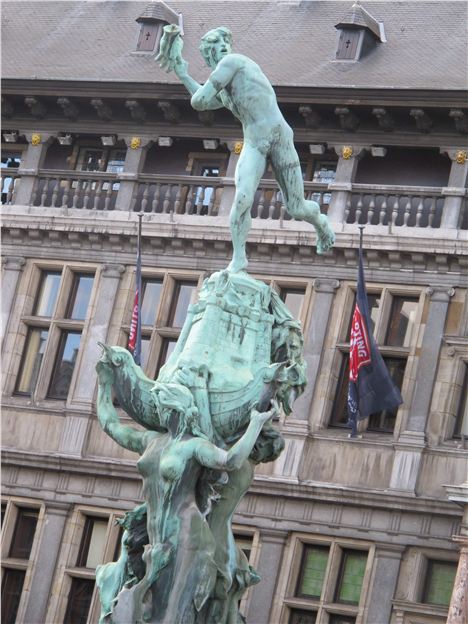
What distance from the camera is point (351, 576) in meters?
35.4

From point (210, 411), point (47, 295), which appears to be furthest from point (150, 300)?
point (210, 411)

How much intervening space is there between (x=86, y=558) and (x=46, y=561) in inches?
26.9

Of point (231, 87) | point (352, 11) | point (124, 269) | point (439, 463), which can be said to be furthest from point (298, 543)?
point (231, 87)

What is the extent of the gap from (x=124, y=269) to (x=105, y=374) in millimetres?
21415

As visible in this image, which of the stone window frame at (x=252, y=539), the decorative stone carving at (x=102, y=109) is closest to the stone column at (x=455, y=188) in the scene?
the stone window frame at (x=252, y=539)

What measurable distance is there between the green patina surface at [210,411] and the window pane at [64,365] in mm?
20275

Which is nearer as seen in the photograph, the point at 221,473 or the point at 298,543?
the point at 221,473

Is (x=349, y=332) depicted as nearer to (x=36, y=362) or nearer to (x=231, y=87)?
(x=36, y=362)

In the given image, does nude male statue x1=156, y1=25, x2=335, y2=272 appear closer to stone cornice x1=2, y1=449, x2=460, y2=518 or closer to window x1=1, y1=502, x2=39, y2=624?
stone cornice x1=2, y1=449, x2=460, y2=518

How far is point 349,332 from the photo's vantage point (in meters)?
36.6

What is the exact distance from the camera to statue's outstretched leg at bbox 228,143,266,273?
18641mm

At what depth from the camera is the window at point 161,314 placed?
124 feet

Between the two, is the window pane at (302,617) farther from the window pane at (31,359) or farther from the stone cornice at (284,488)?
the window pane at (31,359)

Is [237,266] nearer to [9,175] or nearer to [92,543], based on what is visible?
[92,543]
